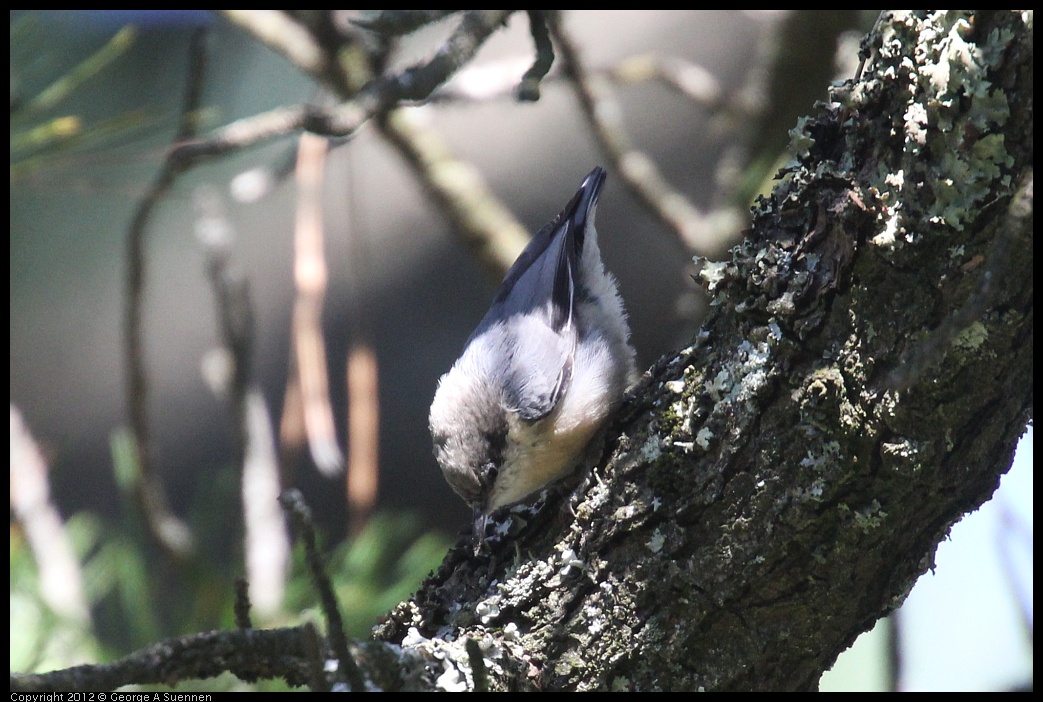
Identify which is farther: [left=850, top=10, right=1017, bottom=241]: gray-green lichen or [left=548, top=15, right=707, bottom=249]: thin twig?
[left=548, top=15, right=707, bottom=249]: thin twig

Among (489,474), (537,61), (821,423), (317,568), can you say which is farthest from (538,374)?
(317,568)

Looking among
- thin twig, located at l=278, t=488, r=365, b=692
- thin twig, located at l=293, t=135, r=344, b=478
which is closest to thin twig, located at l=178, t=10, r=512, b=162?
thin twig, located at l=293, t=135, r=344, b=478

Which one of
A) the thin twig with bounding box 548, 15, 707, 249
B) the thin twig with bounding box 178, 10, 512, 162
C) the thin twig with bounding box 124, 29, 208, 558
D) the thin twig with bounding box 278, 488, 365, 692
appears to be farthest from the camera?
the thin twig with bounding box 548, 15, 707, 249

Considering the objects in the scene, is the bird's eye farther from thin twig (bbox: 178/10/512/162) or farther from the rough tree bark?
thin twig (bbox: 178/10/512/162)

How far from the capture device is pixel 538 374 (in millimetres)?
2355

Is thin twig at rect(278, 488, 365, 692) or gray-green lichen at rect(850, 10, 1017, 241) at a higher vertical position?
gray-green lichen at rect(850, 10, 1017, 241)

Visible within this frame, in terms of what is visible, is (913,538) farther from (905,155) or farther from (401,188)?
(401,188)

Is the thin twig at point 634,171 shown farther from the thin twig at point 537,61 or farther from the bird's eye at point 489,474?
the bird's eye at point 489,474

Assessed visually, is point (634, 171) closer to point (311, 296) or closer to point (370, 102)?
point (311, 296)

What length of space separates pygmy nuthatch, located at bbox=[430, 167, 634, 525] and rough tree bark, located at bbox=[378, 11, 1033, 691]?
555mm

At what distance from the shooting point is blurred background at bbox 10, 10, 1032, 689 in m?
3.07

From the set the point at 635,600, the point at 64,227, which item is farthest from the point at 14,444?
the point at 635,600

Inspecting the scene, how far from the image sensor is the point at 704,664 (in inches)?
54.3
